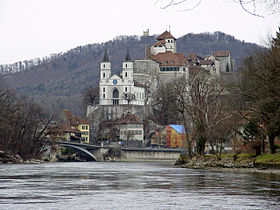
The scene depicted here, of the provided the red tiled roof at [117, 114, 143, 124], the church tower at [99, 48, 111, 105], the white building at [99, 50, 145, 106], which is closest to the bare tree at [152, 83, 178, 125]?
the white building at [99, 50, 145, 106]

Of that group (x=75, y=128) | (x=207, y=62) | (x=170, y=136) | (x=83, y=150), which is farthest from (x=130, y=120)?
(x=207, y=62)

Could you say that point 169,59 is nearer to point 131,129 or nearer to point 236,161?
point 131,129

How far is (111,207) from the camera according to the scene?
23516mm

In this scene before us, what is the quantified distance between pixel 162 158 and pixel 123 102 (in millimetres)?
31027

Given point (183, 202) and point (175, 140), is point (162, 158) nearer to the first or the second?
point (175, 140)

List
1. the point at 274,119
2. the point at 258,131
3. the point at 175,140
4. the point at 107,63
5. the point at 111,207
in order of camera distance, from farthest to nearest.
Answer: the point at 107,63
the point at 175,140
the point at 258,131
the point at 274,119
the point at 111,207

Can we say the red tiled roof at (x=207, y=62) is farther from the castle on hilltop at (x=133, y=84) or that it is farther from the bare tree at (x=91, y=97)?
the bare tree at (x=91, y=97)

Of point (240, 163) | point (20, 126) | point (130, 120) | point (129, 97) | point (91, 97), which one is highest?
point (91, 97)

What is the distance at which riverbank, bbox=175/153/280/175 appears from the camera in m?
47.4

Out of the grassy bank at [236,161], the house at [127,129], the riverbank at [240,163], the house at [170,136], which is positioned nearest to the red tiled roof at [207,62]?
the house at [127,129]

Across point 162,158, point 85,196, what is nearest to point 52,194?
point 85,196

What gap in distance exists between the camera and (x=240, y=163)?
178 feet

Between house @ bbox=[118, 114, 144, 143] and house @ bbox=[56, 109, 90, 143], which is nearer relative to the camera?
house @ bbox=[56, 109, 90, 143]

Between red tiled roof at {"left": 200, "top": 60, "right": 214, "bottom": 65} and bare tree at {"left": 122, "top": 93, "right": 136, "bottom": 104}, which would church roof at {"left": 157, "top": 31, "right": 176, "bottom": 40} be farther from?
bare tree at {"left": 122, "top": 93, "right": 136, "bottom": 104}
